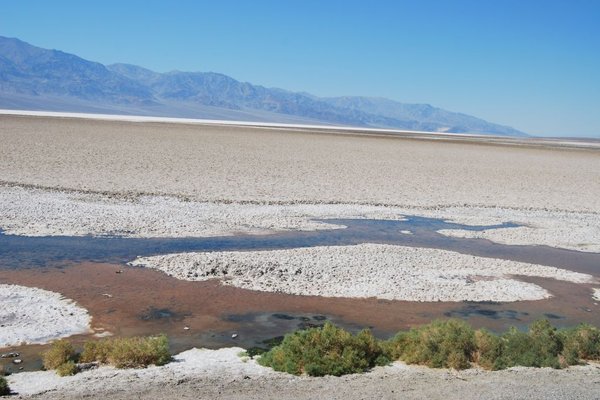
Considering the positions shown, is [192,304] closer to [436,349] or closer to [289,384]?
[289,384]

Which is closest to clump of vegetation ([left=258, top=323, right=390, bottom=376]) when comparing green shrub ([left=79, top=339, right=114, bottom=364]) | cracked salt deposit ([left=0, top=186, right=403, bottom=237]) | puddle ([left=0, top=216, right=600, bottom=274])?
green shrub ([left=79, top=339, right=114, bottom=364])

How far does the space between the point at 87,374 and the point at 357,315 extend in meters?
4.73

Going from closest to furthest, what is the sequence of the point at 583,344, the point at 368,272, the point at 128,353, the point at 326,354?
1. the point at 128,353
2. the point at 326,354
3. the point at 583,344
4. the point at 368,272

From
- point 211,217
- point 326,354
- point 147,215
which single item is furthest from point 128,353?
point 211,217

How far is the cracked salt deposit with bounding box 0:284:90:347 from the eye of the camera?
339 inches

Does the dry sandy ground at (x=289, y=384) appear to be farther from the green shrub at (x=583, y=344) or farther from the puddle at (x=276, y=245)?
the puddle at (x=276, y=245)

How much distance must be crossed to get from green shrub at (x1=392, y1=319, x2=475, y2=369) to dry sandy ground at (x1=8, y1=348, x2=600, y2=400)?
0.65ft

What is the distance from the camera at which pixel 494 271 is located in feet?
45.4

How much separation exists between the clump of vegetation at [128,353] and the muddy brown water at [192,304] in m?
0.64

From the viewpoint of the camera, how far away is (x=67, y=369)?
282 inches

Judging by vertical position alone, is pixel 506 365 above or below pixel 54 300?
above

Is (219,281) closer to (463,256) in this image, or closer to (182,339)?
(182,339)

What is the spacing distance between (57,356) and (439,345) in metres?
4.83

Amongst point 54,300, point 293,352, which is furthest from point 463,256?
point 54,300
